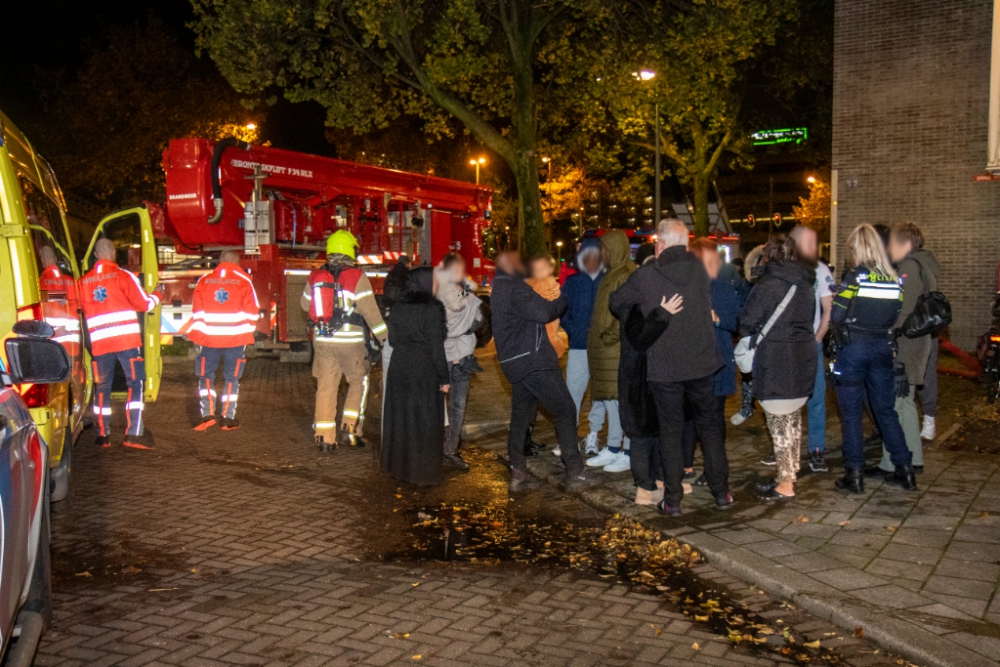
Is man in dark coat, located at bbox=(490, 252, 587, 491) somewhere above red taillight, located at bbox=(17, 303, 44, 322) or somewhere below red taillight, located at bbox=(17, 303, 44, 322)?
below

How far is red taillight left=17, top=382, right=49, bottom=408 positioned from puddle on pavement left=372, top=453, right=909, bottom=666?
80.9 inches

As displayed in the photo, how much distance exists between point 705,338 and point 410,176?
43.1 feet

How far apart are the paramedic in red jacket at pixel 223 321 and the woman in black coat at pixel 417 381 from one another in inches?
107

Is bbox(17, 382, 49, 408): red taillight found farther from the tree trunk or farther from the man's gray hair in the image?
the tree trunk

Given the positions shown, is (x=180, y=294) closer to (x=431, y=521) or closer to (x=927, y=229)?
(x=431, y=521)

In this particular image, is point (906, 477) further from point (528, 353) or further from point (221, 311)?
point (221, 311)

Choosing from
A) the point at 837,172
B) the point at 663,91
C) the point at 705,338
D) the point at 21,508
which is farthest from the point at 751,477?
the point at 663,91

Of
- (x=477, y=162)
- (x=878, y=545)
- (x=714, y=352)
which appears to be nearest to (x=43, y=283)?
(x=714, y=352)

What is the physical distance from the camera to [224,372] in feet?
31.9

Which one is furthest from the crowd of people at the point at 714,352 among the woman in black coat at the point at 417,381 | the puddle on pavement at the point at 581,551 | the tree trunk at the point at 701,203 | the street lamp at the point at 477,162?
the street lamp at the point at 477,162

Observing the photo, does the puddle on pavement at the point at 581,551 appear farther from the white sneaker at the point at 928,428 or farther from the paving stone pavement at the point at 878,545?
the white sneaker at the point at 928,428

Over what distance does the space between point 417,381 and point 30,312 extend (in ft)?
9.66

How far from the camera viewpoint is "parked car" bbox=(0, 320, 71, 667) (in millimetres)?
3182

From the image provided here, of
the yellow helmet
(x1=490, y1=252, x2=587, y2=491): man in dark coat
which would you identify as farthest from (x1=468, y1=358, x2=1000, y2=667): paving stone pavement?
the yellow helmet
